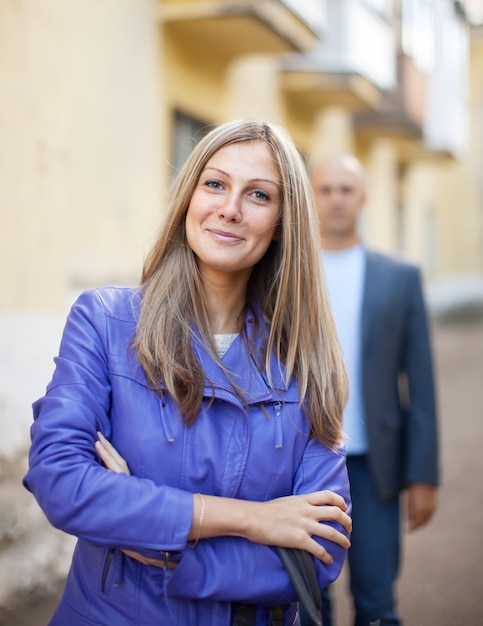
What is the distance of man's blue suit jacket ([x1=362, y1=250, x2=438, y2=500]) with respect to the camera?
381 centimetres

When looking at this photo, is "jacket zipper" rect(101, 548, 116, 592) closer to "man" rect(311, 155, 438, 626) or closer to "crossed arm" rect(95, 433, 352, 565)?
"crossed arm" rect(95, 433, 352, 565)

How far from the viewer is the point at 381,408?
3830 millimetres

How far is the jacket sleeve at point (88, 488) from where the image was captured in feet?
6.35

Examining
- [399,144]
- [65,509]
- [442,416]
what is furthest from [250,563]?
[399,144]

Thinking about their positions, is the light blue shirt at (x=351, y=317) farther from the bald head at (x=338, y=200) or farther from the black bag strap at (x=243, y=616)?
the black bag strap at (x=243, y=616)

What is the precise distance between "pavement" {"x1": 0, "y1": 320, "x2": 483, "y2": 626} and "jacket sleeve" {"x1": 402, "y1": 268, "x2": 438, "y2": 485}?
1428mm

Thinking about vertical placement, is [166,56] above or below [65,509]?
above

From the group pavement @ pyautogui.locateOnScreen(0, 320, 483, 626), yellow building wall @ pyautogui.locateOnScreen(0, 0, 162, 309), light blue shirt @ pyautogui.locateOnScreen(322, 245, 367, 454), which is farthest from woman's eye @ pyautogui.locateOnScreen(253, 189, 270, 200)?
yellow building wall @ pyautogui.locateOnScreen(0, 0, 162, 309)

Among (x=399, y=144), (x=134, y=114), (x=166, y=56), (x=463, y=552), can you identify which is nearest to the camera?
(x=463, y=552)

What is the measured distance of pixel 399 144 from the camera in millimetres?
15820

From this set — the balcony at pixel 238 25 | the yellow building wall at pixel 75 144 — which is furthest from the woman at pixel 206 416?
the balcony at pixel 238 25

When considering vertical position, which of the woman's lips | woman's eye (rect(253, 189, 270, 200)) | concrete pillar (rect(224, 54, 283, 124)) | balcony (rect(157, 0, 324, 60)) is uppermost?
balcony (rect(157, 0, 324, 60))

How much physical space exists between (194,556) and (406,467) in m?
2.13

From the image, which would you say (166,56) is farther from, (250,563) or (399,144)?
(399,144)
